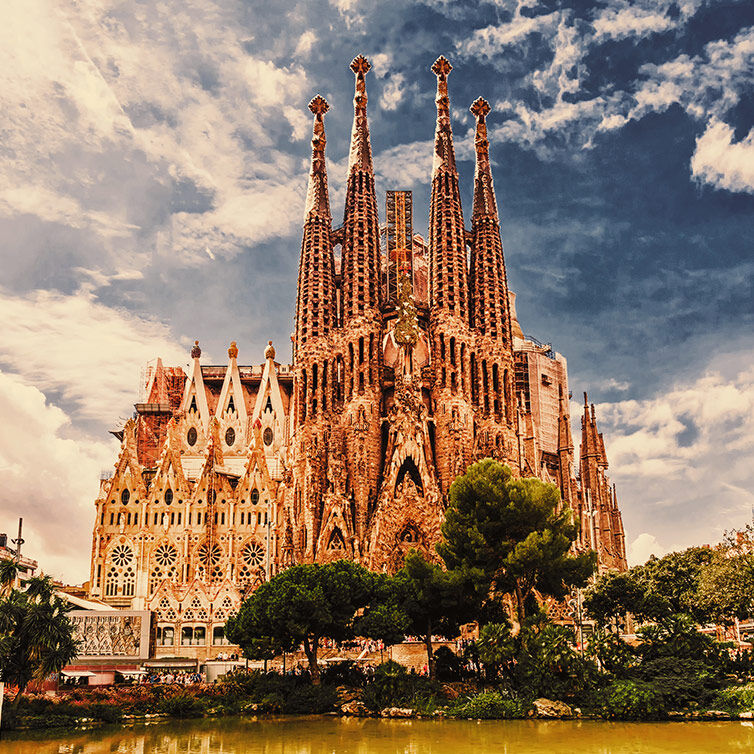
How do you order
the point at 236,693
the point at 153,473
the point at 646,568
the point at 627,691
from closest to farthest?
the point at 627,691
the point at 236,693
the point at 646,568
the point at 153,473

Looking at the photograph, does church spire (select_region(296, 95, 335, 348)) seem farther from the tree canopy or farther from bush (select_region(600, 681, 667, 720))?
bush (select_region(600, 681, 667, 720))

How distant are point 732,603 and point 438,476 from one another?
35310 millimetres

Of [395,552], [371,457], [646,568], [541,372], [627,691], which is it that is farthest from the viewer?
[541,372]

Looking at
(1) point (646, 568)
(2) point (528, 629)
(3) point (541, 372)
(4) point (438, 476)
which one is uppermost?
(3) point (541, 372)

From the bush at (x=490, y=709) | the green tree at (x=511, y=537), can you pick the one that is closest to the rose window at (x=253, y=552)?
the green tree at (x=511, y=537)

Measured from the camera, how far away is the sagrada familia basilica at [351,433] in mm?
69438

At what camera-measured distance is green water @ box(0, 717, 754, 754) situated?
26.8m

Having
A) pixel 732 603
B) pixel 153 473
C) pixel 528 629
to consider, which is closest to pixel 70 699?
pixel 528 629

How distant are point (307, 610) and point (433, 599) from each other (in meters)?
7.14

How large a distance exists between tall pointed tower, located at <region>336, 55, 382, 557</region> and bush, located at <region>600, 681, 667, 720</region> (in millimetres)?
36044

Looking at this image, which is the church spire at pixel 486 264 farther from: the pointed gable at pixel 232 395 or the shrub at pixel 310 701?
the shrub at pixel 310 701

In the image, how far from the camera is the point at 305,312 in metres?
77.2

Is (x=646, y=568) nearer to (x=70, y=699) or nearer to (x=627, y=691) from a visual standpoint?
(x=627, y=691)

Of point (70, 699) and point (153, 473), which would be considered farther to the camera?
point (153, 473)
